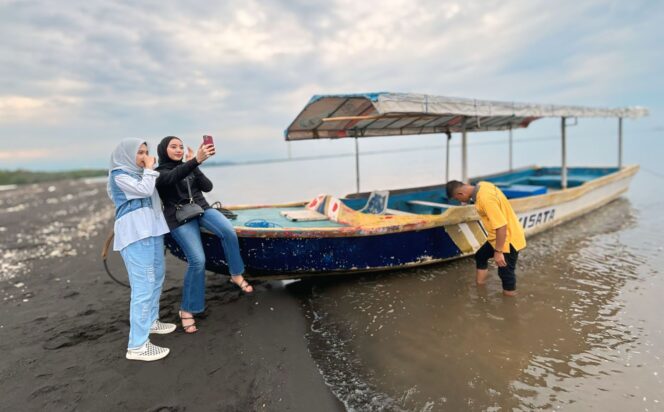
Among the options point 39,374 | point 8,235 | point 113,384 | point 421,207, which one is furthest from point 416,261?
point 8,235

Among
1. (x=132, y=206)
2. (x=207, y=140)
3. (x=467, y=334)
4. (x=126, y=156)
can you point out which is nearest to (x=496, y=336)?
(x=467, y=334)

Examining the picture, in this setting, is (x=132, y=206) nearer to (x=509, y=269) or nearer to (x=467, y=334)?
(x=467, y=334)

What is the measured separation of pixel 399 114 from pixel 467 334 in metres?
3.67

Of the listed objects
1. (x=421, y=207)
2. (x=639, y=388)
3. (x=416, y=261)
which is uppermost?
(x=421, y=207)

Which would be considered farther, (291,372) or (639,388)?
(291,372)

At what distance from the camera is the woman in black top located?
3.60 metres

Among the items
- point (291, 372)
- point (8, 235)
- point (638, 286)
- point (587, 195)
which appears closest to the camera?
point (291, 372)

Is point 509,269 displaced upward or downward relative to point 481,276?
upward

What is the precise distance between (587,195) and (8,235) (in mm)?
Result: 17055

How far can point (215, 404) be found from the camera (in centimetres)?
298

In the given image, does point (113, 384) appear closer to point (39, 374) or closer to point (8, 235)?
point (39, 374)

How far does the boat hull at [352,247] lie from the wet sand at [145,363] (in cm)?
65

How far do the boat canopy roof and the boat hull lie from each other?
166cm

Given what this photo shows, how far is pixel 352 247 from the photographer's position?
5.15 meters
